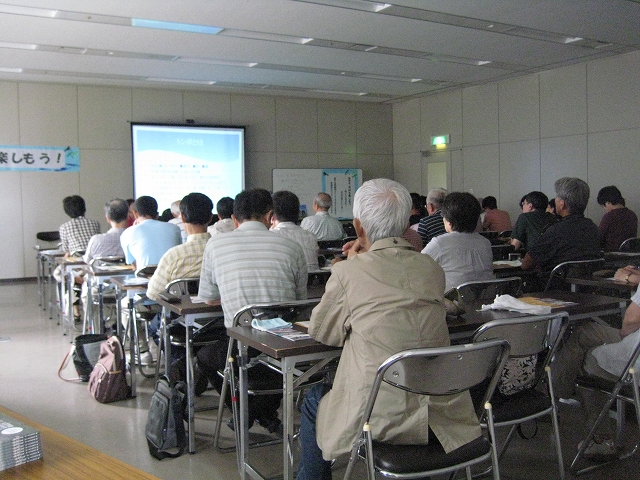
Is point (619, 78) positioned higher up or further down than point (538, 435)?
higher up

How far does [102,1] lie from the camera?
19.9 ft

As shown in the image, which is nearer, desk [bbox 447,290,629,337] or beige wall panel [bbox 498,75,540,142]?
desk [bbox 447,290,629,337]

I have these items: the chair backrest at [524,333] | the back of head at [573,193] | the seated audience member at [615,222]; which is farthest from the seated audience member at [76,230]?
the seated audience member at [615,222]

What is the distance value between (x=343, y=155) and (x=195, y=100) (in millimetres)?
3113

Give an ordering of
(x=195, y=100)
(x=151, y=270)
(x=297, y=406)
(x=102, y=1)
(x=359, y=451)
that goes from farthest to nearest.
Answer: (x=195, y=100)
(x=102, y=1)
(x=151, y=270)
(x=297, y=406)
(x=359, y=451)

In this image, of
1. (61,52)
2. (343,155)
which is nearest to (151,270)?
(61,52)

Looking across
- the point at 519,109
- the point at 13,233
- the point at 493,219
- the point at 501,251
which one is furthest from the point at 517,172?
the point at 13,233

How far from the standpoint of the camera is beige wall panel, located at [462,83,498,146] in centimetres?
1088

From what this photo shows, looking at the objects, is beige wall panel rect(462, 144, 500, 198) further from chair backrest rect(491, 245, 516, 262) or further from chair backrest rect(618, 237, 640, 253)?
chair backrest rect(491, 245, 516, 262)

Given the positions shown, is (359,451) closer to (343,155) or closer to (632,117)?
(632,117)

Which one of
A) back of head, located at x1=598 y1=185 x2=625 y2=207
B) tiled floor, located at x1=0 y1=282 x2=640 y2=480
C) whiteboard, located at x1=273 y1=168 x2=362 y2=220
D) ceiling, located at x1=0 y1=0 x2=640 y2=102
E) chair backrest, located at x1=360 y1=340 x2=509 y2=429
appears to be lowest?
tiled floor, located at x1=0 y1=282 x2=640 y2=480

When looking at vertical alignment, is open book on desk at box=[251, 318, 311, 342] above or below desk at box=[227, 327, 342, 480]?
above

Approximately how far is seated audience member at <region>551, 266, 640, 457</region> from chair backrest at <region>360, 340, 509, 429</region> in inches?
43.4

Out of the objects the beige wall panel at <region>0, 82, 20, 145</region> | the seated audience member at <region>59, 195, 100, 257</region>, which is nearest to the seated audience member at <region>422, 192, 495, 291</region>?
the seated audience member at <region>59, 195, 100, 257</region>
